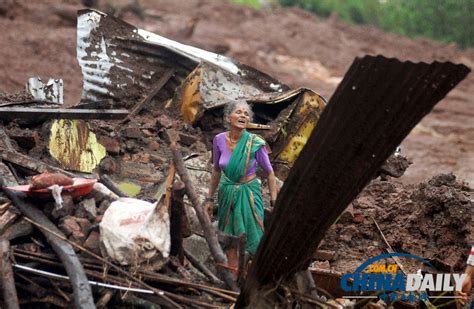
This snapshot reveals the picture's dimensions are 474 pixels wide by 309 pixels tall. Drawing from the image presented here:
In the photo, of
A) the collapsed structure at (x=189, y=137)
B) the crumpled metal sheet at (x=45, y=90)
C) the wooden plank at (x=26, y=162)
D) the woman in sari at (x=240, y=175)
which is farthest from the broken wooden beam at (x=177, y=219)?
the crumpled metal sheet at (x=45, y=90)

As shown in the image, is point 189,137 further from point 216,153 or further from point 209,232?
point 209,232

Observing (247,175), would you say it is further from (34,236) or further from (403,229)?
(403,229)

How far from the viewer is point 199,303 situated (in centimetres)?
525

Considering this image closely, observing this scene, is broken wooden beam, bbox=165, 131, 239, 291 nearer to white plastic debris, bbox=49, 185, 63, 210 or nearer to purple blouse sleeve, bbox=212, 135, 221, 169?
white plastic debris, bbox=49, 185, 63, 210

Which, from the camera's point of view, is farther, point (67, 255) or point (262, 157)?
point (262, 157)

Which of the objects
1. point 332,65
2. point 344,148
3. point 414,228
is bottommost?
point 414,228

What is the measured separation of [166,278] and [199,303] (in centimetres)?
28

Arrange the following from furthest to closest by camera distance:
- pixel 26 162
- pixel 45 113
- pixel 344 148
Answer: pixel 45 113 → pixel 26 162 → pixel 344 148

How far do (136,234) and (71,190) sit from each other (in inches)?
29.0

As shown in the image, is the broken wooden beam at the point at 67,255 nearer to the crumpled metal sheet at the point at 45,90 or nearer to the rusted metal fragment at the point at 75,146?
the rusted metal fragment at the point at 75,146

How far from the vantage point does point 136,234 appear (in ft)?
17.4

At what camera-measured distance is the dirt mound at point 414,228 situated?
820 centimetres

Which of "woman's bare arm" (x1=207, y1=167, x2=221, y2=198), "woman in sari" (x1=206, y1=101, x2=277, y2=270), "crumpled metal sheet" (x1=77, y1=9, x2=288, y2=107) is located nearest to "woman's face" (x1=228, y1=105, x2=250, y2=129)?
"woman in sari" (x1=206, y1=101, x2=277, y2=270)

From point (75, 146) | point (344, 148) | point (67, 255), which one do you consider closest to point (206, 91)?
point (75, 146)
